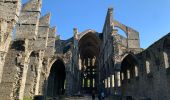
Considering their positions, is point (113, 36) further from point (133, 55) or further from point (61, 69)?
point (61, 69)

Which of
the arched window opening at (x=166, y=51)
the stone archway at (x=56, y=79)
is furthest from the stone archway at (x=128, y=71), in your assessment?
the stone archway at (x=56, y=79)

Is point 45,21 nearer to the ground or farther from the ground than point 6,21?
farther from the ground

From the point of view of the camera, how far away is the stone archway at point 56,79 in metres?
26.9

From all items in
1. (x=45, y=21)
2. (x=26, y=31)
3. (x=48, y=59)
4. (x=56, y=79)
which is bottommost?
(x=56, y=79)

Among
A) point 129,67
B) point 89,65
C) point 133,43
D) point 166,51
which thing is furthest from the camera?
point 89,65

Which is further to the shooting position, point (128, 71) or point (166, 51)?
point (128, 71)

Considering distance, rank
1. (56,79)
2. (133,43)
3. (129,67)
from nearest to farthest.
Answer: (129,67) < (133,43) < (56,79)

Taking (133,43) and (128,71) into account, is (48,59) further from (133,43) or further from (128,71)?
(133,43)

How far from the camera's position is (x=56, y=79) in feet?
102

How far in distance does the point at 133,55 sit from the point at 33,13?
11.4 metres

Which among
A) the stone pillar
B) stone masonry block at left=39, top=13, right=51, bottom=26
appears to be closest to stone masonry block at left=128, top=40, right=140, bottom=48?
stone masonry block at left=39, top=13, right=51, bottom=26

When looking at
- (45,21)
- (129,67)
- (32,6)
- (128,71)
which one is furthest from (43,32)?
(128,71)

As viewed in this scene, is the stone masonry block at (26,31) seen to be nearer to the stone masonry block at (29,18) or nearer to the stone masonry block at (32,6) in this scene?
the stone masonry block at (29,18)

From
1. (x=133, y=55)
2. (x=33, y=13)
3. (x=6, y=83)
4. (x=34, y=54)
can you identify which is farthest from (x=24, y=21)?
(x=133, y=55)
